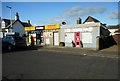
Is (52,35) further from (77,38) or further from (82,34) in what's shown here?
(82,34)

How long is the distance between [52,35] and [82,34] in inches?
219

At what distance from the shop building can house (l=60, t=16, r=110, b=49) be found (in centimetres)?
88

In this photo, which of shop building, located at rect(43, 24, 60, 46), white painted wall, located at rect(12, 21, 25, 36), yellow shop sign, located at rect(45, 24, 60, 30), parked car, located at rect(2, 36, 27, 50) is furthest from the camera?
white painted wall, located at rect(12, 21, 25, 36)

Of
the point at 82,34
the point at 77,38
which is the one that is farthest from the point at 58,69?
the point at 77,38

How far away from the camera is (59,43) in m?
30.7

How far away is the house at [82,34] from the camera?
89.1 ft

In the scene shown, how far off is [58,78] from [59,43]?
73.1 ft

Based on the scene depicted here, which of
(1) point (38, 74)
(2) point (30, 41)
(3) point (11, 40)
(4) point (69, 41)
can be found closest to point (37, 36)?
(2) point (30, 41)

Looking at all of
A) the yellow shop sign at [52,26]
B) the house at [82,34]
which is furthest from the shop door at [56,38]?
the yellow shop sign at [52,26]

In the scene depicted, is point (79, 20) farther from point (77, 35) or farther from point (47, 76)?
point (47, 76)

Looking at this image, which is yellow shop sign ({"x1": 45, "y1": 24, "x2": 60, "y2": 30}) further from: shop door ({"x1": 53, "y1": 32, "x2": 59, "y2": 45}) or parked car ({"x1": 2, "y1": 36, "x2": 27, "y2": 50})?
parked car ({"x1": 2, "y1": 36, "x2": 27, "y2": 50})

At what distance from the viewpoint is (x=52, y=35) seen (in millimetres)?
31891

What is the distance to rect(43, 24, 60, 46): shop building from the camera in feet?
103

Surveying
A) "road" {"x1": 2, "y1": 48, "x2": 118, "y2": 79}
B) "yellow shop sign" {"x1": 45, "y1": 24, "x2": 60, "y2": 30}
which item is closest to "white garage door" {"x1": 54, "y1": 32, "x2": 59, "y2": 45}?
"yellow shop sign" {"x1": 45, "y1": 24, "x2": 60, "y2": 30}
